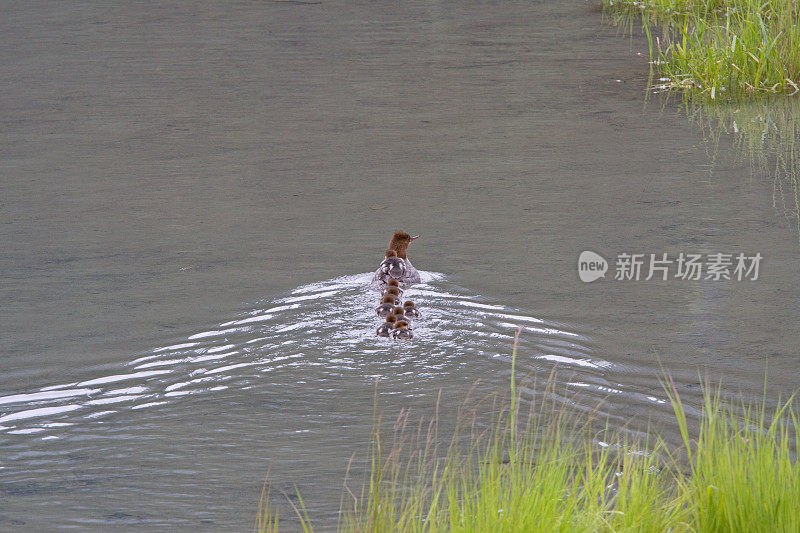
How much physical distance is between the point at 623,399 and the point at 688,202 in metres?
3.30

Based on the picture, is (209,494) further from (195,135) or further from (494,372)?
(195,135)

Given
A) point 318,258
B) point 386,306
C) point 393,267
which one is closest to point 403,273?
point 393,267

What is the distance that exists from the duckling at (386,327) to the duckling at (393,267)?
0.55 metres

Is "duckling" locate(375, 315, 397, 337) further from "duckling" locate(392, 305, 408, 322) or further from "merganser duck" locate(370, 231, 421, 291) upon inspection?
"merganser duck" locate(370, 231, 421, 291)

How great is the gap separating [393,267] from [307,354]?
991 mm

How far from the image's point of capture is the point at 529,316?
542 centimetres

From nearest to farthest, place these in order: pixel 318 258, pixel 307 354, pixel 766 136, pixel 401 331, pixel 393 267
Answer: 1. pixel 307 354
2. pixel 401 331
3. pixel 393 267
4. pixel 318 258
5. pixel 766 136

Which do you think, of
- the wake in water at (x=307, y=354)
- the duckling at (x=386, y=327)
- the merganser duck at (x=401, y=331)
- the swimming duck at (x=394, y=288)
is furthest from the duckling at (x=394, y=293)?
the merganser duck at (x=401, y=331)

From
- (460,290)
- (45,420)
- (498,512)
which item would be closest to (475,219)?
(460,290)

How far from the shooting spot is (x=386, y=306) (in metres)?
5.48

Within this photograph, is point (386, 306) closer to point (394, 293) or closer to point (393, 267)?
point (394, 293)

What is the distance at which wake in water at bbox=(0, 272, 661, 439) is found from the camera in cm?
453

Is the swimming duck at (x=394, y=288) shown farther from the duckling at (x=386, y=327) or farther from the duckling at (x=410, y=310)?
the duckling at (x=386, y=327)

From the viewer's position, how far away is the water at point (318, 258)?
13.8ft
